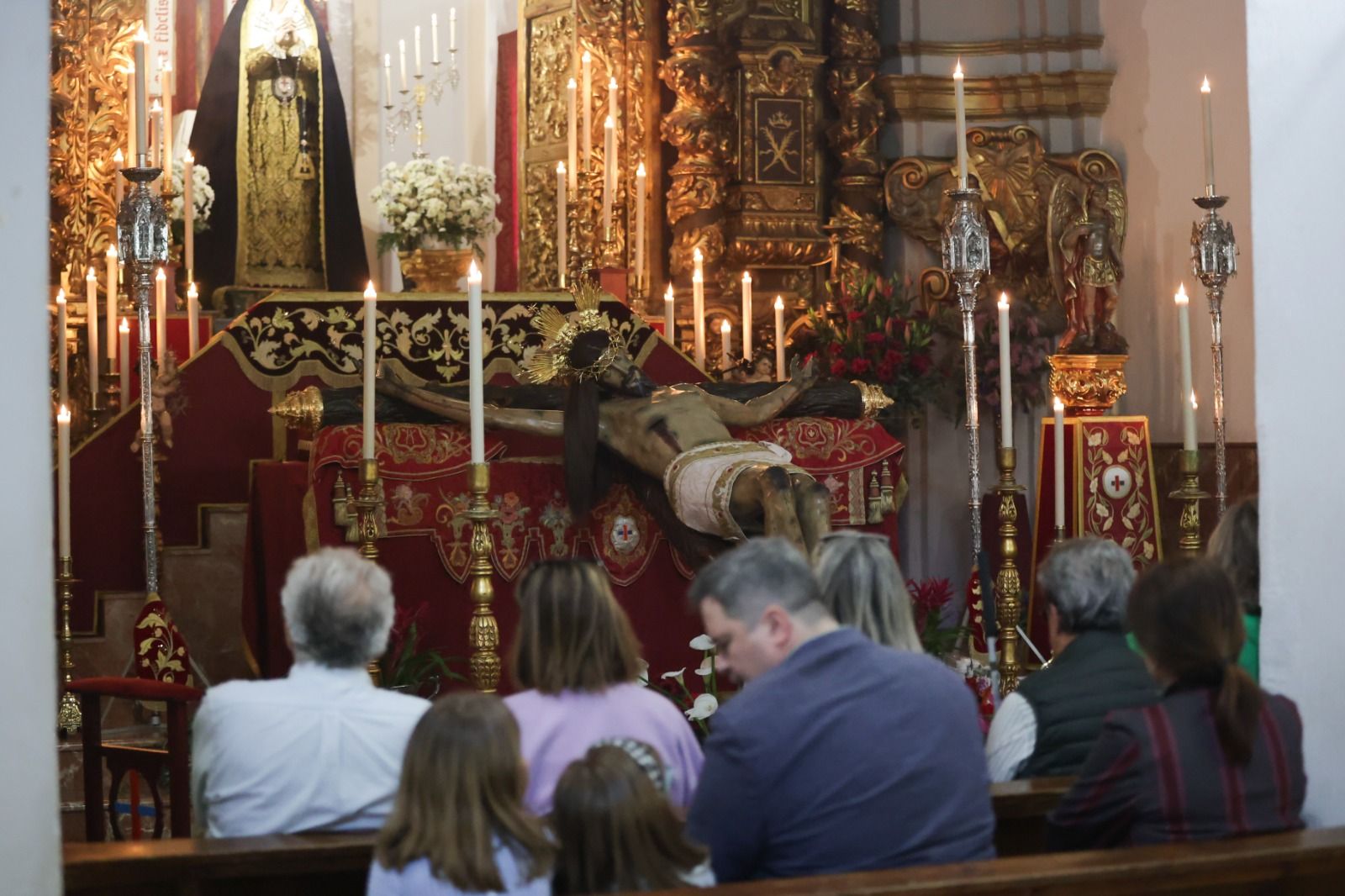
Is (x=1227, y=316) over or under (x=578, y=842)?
over

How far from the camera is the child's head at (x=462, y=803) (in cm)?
257

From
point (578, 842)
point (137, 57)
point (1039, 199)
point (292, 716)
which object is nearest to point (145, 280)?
point (137, 57)

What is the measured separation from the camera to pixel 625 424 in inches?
242

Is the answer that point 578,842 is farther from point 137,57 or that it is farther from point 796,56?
point 796,56

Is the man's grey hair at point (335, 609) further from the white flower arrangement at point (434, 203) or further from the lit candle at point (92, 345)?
the white flower arrangement at point (434, 203)

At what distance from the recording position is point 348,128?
436 inches

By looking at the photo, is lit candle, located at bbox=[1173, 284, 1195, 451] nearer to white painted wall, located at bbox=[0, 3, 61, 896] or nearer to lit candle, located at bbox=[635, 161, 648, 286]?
white painted wall, located at bbox=[0, 3, 61, 896]

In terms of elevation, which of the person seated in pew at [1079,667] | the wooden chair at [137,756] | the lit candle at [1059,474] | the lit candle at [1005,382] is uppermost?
the lit candle at [1005,382]

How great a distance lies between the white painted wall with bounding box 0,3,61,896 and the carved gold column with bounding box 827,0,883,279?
287 inches

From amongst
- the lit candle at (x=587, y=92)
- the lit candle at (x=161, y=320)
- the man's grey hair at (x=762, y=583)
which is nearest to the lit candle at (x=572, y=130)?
the lit candle at (x=587, y=92)

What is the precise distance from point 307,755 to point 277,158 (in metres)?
7.39

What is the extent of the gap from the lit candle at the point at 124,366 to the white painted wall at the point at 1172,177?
4891mm

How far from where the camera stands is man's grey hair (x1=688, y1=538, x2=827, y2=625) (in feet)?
9.46

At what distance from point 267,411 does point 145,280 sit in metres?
1.16
